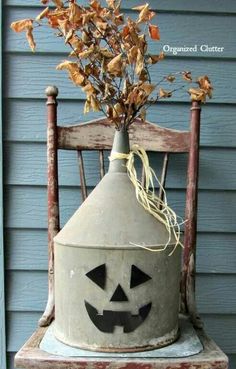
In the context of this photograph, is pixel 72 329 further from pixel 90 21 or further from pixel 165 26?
pixel 165 26

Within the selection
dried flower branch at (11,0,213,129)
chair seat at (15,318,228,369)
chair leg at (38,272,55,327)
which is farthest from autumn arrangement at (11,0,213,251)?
chair leg at (38,272,55,327)

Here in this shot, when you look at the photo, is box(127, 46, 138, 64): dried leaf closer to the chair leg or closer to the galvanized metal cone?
the galvanized metal cone

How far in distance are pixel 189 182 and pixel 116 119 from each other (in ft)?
1.10

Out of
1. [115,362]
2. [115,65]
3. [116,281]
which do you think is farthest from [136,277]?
[115,65]

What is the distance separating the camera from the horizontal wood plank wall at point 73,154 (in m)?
1.32

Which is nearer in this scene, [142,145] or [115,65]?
[115,65]

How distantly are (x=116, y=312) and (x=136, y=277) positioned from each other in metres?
0.08

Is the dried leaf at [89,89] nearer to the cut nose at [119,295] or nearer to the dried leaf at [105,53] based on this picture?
the dried leaf at [105,53]

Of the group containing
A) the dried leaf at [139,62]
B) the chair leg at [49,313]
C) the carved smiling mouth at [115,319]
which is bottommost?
the chair leg at [49,313]

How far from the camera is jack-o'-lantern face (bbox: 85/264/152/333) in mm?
860

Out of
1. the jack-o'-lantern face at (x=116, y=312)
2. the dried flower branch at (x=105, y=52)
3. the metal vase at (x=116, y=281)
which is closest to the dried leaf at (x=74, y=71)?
the dried flower branch at (x=105, y=52)

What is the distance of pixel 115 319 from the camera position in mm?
863

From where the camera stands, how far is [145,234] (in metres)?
0.89

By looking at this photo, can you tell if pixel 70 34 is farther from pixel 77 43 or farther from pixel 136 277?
pixel 136 277
